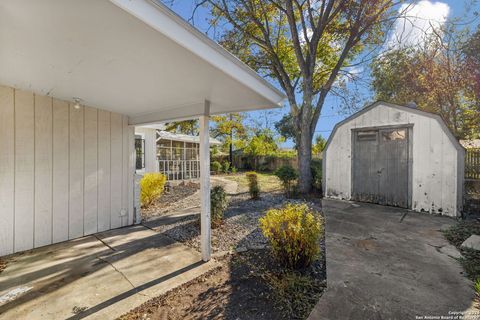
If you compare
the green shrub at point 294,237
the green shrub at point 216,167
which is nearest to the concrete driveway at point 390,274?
the green shrub at point 294,237

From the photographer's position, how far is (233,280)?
2.48 m

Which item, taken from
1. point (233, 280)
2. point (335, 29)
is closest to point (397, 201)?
point (233, 280)

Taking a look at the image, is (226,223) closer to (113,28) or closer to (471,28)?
(113,28)

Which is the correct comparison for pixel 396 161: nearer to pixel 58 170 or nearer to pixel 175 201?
pixel 175 201

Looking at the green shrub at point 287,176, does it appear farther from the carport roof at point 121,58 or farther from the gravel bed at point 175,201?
the carport roof at point 121,58

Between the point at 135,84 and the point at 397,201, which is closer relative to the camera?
the point at 135,84

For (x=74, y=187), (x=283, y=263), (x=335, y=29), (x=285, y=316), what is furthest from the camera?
(x=335, y=29)

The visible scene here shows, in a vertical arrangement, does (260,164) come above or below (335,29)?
below

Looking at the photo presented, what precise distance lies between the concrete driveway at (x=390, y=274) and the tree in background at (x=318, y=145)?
51.3 feet

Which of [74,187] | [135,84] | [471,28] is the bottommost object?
[74,187]

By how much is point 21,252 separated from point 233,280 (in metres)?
3.25

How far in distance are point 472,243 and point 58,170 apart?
696 centimetres

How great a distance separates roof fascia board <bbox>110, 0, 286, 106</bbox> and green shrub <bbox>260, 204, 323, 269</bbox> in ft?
5.48

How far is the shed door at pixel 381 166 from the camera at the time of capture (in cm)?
600
